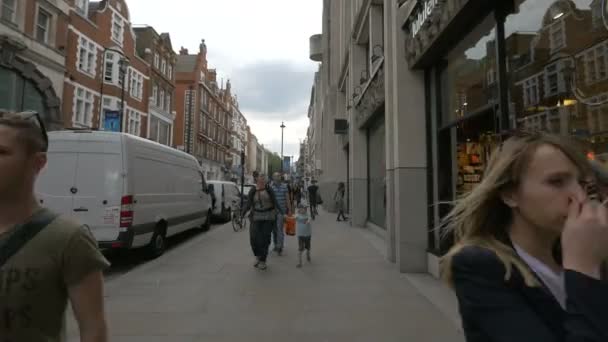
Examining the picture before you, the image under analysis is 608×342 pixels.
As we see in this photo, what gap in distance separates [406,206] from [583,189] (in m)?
6.08

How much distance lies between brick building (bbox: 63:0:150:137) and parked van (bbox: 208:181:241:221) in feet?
23.8

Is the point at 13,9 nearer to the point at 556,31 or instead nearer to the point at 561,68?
the point at 556,31

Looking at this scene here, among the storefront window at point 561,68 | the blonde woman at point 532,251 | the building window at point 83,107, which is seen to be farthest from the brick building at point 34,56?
the blonde woman at point 532,251

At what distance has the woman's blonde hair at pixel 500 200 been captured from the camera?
1.10m

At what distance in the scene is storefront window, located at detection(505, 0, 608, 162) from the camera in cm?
343

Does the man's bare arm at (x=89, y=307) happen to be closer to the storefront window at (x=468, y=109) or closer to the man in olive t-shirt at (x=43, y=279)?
the man in olive t-shirt at (x=43, y=279)

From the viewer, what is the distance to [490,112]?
528 cm

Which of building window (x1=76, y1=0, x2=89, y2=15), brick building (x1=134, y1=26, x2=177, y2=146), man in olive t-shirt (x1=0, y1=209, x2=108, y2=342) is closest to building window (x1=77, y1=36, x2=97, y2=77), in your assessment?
building window (x1=76, y1=0, x2=89, y2=15)

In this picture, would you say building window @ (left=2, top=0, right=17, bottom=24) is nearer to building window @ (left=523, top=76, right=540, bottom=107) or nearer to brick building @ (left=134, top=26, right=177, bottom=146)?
brick building @ (left=134, top=26, right=177, bottom=146)

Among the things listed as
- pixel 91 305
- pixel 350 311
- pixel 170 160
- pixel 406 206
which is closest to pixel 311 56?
pixel 170 160

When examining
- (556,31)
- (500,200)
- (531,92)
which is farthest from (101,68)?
(500,200)

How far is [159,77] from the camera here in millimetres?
37281

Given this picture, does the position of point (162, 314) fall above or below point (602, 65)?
below

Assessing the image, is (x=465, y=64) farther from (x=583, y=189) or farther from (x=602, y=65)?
(x=583, y=189)
